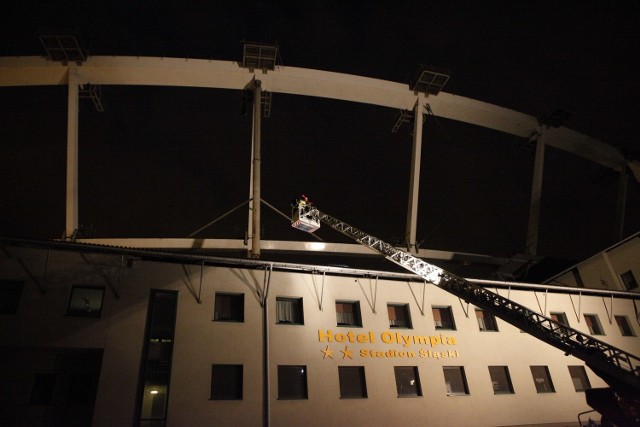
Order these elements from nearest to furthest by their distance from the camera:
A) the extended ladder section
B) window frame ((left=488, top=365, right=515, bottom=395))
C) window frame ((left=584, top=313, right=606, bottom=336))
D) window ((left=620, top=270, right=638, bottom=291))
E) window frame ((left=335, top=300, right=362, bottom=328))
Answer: the extended ladder section, window frame ((left=335, top=300, right=362, bottom=328)), window frame ((left=488, top=365, right=515, bottom=395)), window frame ((left=584, top=313, right=606, bottom=336)), window ((left=620, top=270, right=638, bottom=291))

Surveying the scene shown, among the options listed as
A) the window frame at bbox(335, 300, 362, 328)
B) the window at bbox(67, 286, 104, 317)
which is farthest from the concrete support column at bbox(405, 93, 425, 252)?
the window at bbox(67, 286, 104, 317)

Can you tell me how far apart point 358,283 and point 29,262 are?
13721 millimetres

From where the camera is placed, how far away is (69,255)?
16453 mm

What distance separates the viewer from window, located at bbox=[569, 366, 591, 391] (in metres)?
21.9

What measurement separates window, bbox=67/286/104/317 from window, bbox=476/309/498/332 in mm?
17865

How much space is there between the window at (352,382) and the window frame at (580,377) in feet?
38.6

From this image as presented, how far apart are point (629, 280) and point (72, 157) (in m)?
34.7

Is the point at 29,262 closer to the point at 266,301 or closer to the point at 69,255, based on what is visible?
the point at 69,255

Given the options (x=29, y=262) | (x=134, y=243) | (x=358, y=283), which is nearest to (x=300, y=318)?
(x=358, y=283)

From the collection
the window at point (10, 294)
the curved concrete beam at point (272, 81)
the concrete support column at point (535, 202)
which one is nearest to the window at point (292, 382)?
the window at point (10, 294)

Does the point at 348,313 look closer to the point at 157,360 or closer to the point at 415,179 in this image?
the point at 157,360

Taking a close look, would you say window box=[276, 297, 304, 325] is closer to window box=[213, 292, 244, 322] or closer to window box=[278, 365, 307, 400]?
window box=[213, 292, 244, 322]

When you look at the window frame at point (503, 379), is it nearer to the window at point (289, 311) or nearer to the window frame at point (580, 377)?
the window frame at point (580, 377)

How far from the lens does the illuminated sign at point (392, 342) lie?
1869 centimetres
